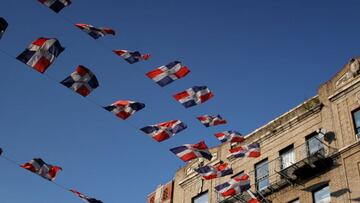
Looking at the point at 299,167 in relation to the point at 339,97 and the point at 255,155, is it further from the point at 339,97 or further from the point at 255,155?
the point at 339,97

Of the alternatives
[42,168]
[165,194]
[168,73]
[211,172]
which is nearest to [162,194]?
[165,194]

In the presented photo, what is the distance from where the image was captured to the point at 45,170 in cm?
2622

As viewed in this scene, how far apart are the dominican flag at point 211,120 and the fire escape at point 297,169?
5.14 meters

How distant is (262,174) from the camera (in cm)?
3319

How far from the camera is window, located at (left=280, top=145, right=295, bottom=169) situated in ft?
104

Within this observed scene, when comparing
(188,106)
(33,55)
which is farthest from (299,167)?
(33,55)

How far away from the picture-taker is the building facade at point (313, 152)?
28.4 m

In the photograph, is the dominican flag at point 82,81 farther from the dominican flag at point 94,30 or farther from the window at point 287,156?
the window at point 287,156

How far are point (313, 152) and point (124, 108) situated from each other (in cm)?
1181

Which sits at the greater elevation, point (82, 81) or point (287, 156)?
point (287, 156)

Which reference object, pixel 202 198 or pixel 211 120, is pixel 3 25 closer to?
pixel 211 120

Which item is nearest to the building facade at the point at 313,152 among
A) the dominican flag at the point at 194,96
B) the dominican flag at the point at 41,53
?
the dominican flag at the point at 194,96

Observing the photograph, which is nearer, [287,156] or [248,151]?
[248,151]

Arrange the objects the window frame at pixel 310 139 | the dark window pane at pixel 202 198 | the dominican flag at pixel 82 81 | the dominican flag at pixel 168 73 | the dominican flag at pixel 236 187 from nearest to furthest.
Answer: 1. the dominican flag at pixel 82 81
2. the dominican flag at pixel 168 73
3. the dominican flag at pixel 236 187
4. the window frame at pixel 310 139
5. the dark window pane at pixel 202 198
